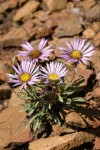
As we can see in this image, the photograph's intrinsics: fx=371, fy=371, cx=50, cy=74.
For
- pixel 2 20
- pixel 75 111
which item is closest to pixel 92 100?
pixel 75 111

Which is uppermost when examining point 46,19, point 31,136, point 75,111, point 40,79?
point 46,19

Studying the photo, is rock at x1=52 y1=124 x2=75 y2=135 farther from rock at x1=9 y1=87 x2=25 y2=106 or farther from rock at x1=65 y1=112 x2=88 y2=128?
rock at x1=9 y1=87 x2=25 y2=106

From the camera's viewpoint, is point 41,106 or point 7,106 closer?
point 41,106

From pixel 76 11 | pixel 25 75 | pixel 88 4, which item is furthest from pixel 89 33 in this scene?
pixel 25 75

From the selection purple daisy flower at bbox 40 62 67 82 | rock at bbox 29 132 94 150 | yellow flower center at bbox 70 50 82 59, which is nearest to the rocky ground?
rock at bbox 29 132 94 150

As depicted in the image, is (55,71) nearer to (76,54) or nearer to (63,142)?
(76,54)

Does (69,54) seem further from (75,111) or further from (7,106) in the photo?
(7,106)

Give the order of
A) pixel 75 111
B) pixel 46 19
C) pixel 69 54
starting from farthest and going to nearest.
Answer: pixel 46 19, pixel 75 111, pixel 69 54
